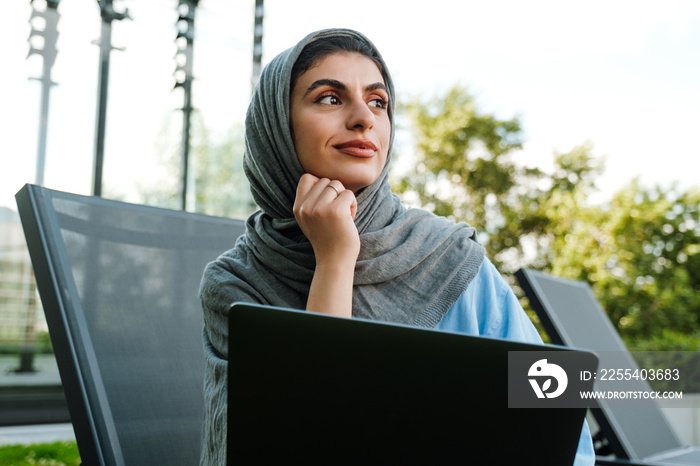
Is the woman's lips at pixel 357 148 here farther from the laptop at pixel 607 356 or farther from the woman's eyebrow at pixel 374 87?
the laptop at pixel 607 356

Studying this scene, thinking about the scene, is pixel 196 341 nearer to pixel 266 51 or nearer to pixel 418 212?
pixel 418 212

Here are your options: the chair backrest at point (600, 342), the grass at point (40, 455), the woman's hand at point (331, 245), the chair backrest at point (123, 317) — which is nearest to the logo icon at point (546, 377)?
the woman's hand at point (331, 245)

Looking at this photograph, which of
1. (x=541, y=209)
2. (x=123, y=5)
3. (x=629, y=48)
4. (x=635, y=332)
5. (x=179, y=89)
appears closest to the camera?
(x=123, y=5)

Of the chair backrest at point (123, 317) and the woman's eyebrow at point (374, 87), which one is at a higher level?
the woman's eyebrow at point (374, 87)

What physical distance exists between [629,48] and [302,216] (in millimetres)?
19195

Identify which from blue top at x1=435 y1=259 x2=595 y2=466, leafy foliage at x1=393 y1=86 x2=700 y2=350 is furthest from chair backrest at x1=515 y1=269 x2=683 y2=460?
leafy foliage at x1=393 y1=86 x2=700 y2=350

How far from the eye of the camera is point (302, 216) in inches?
47.6

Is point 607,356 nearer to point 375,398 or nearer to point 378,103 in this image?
point 378,103

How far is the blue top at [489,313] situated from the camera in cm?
118

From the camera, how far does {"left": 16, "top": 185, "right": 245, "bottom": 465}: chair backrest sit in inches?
59.6

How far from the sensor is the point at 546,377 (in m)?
0.58

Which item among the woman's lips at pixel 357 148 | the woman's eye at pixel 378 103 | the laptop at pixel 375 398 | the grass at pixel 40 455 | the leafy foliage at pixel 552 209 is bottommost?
the grass at pixel 40 455

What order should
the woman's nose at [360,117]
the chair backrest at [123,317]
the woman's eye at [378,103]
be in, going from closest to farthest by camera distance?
the woman's nose at [360,117] → the woman's eye at [378,103] → the chair backrest at [123,317]

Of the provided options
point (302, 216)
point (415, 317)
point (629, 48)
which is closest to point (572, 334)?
point (415, 317)
